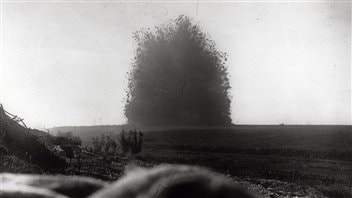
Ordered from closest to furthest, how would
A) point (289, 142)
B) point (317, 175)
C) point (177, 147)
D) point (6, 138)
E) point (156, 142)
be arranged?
point (6, 138)
point (317, 175)
point (289, 142)
point (177, 147)
point (156, 142)

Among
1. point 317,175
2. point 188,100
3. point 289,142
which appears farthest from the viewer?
point 188,100

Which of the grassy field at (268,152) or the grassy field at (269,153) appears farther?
the grassy field at (268,152)

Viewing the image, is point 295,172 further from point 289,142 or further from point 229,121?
point 229,121

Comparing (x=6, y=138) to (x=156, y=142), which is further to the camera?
(x=156, y=142)

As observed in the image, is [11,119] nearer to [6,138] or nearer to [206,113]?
[6,138]

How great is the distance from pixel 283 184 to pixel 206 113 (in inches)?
1325

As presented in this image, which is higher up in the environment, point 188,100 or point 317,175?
point 188,100

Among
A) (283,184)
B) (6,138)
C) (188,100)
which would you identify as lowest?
(283,184)

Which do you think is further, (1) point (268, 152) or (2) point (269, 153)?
(1) point (268, 152)

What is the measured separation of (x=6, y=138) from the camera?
13.4m

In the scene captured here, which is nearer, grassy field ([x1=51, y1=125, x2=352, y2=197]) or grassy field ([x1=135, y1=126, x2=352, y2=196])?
grassy field ([x1=51, y1=125, x2=352, y2=197])

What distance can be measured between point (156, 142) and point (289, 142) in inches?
440

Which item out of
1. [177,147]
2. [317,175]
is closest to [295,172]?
[317,175]

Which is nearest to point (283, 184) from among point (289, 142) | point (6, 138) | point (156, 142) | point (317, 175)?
point (317, 175)
